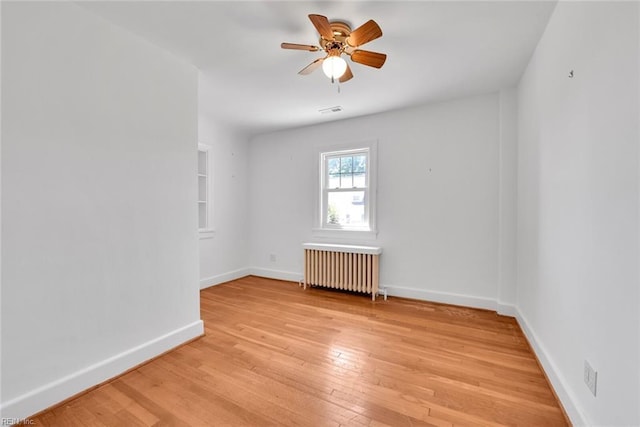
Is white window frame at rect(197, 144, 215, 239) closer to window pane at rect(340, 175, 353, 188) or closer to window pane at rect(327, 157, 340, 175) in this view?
window pane at rect(327, 157, 340, 175)

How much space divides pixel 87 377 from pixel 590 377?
2999mm

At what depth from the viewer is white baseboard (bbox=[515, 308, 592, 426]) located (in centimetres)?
145

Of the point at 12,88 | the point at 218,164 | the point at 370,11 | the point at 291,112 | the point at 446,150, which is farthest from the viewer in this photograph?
the point at 218,164

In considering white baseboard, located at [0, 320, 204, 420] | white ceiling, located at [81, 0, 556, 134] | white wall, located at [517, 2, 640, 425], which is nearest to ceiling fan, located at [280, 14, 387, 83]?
white ceiling, located at [81, 0, 556, 134]

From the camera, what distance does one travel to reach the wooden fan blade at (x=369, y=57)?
6.61 ft

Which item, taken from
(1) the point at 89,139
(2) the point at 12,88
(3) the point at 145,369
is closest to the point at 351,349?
(3) the point at 145,369

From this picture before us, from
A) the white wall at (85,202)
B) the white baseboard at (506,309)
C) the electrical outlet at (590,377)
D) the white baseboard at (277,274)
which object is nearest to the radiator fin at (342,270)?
the white baseboard at (277,274)

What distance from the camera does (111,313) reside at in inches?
77.4

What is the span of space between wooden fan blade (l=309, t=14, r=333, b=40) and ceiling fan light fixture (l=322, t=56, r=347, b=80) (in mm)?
177

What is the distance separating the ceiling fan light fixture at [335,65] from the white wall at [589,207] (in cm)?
141

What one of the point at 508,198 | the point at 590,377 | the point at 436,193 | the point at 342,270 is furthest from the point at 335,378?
the point at 508,198

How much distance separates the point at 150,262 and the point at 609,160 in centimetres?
298

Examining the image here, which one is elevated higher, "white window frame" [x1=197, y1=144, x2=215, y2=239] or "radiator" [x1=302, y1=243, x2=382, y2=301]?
"white window frame" [x1=197, y1=144, x2=215, y2=239]

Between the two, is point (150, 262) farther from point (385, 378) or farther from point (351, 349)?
point (385, 378)
